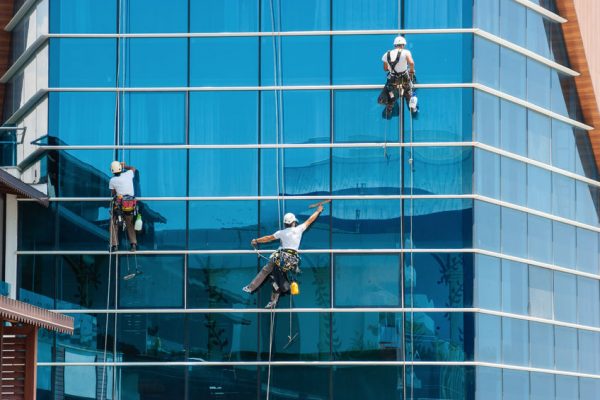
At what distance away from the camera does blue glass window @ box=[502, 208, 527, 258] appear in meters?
49.0

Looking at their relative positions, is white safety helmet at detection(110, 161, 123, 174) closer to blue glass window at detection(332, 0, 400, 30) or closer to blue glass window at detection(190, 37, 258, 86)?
blue glass window at detection(190, 37, 258, 86)

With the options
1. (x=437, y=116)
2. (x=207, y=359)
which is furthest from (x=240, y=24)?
(x=207, y=359)

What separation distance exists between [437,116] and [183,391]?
31.9 feet

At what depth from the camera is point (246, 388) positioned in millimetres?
47844

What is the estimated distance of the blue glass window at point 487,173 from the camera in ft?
A: 158

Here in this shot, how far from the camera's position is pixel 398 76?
47.3 meters

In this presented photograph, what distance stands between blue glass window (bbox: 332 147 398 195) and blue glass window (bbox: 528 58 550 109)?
502 cm

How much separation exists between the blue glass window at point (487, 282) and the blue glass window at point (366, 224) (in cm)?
220

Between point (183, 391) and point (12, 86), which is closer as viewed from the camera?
point (183, 391)

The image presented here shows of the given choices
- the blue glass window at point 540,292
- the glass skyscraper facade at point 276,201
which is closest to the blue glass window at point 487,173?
the glass skyscraper facade at point 276,201

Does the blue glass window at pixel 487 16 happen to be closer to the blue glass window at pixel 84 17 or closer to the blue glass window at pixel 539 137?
the blue glass window at pixel 539 137

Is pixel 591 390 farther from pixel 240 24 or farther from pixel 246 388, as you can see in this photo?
pixel 240 24

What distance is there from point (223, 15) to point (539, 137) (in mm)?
9433

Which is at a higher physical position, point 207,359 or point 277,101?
point 277,101
